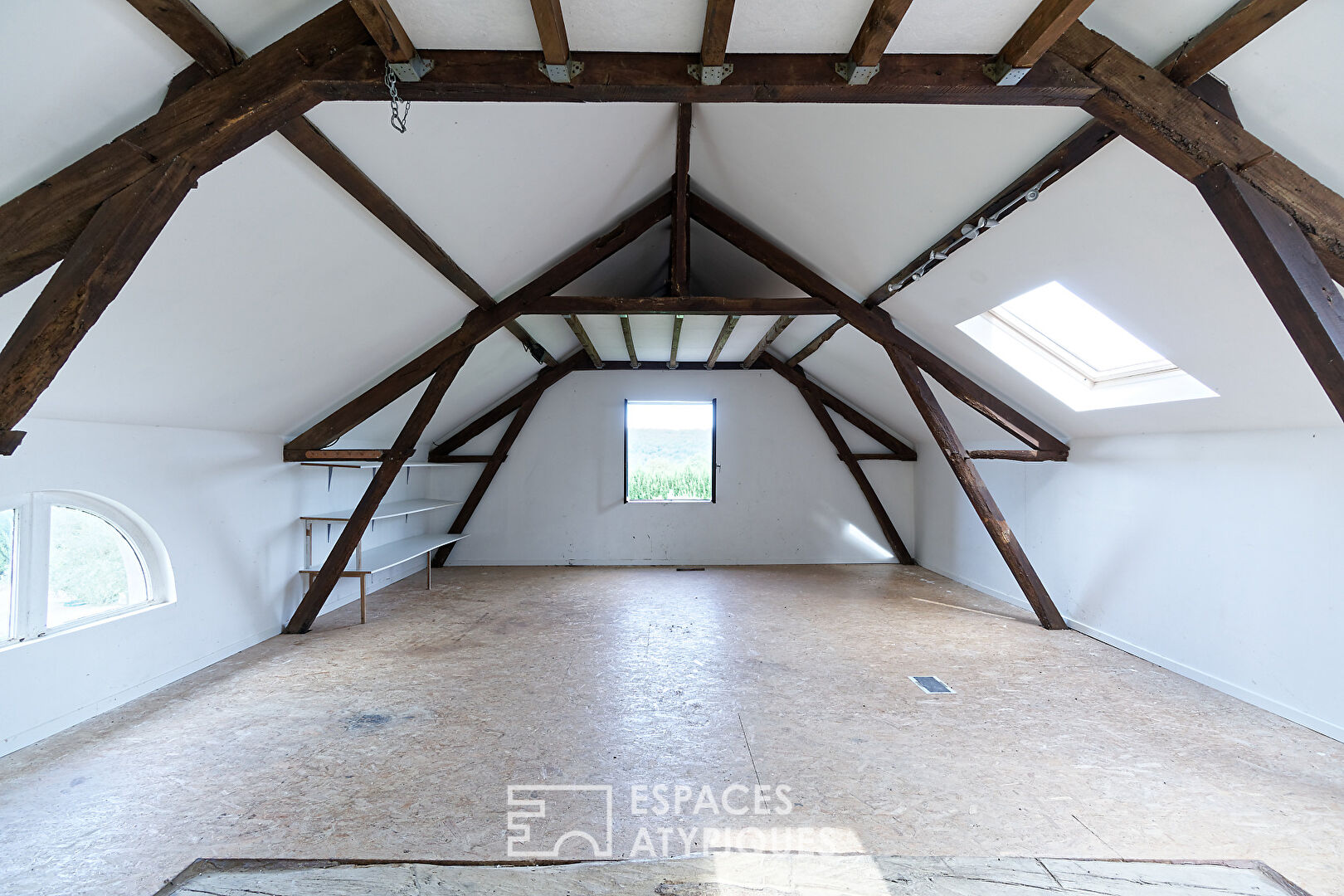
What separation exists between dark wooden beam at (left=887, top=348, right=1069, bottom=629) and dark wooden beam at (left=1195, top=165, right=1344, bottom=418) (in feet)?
9.33

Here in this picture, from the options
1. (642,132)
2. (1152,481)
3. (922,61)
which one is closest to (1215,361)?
(1152,481)

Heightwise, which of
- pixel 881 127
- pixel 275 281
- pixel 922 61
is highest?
pixel 881 127

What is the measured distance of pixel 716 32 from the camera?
6.21 feet

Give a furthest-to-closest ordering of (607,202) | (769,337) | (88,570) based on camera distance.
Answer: (769,337)
(607,202)
(88,570)

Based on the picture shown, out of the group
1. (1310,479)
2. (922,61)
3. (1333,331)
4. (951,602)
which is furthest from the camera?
(951,602)

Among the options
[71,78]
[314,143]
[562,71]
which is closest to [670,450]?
[314,143]

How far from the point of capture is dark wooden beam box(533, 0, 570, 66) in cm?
179

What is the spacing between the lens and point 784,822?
7.28 feet

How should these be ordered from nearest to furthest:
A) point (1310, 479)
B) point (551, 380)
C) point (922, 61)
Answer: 1. point (922, 61)
2. point (1310, 479)
3. point (551, 380)

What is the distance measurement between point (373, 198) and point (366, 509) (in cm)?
255

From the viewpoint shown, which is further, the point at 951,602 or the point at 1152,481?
the point at 951,602

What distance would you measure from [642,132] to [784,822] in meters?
3.77

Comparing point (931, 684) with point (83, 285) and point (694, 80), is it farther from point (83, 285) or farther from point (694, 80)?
point (83, 285)

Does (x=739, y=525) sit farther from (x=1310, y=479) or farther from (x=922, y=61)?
(x=922, y=61)
